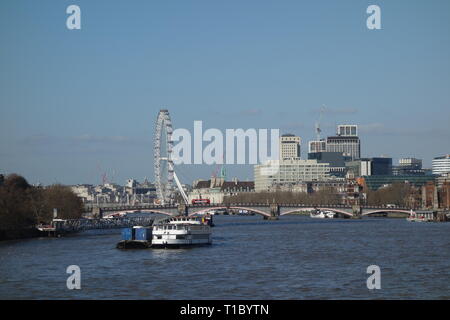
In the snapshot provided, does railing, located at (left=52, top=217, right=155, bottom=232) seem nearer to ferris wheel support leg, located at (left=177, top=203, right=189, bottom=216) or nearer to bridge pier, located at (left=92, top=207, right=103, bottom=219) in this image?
ferris wheel support leg, located at (left=177, top=203, right=189, bottom=216)

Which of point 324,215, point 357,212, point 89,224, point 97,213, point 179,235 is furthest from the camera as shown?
point 324,215

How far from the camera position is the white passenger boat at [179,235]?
49.8m

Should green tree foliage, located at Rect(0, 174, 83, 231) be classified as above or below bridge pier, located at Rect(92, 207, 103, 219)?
above

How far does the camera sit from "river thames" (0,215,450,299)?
2808 centimetres

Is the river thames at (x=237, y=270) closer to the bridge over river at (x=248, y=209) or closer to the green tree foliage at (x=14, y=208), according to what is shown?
the green tree foliage at (x=14, y=208)

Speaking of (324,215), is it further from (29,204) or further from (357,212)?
(29,204)

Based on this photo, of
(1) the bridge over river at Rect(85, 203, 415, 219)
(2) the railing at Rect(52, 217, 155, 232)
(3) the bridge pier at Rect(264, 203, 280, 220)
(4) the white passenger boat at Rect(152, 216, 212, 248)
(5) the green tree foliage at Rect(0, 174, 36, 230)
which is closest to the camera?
(4) the white passenger boat at Rect(152, 216, 212, 248)

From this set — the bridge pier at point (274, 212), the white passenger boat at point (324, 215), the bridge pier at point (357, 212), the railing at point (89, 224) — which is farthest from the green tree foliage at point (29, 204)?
the white passenger boat at point (324, 215)

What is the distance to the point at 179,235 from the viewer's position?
50.2m

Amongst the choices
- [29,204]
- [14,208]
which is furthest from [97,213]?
[14,208]

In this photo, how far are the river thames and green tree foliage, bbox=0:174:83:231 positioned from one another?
23.2ft

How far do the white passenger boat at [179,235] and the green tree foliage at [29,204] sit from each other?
478 inches

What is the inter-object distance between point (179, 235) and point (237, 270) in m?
15.7

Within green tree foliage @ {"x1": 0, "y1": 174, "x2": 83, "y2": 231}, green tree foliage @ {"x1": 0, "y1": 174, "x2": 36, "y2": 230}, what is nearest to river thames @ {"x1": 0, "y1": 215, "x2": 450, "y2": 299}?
green tree foliage @ {"x1": 0, "y1": 174, "x2": 36, "y2": 230}
